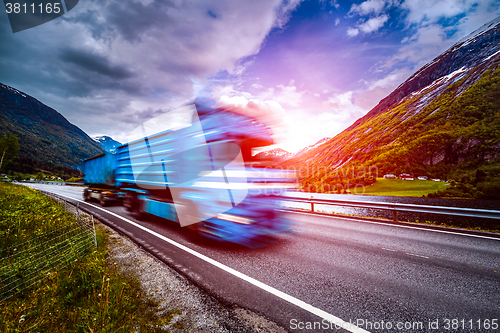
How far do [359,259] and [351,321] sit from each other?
223 centimetres

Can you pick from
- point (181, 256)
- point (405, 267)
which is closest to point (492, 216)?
point (405, 267)

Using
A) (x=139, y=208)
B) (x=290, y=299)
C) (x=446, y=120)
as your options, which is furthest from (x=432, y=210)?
(x=446, y=120)

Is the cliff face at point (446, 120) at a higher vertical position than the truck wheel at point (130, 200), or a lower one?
higher

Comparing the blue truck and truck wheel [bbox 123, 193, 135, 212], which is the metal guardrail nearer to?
the blue truck

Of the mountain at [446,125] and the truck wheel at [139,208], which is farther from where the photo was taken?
the mountain at [446,125]

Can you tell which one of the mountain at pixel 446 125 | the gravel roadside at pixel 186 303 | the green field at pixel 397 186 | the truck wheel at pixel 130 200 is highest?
the mountain at pixel 446 125

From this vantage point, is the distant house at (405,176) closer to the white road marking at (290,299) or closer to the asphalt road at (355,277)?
the asphalt road at (355,277)

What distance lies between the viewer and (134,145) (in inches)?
397

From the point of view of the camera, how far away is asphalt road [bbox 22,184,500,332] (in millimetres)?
2607

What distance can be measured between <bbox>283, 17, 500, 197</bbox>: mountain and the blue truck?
44.4m

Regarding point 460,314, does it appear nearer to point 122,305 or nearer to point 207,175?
point 122,305

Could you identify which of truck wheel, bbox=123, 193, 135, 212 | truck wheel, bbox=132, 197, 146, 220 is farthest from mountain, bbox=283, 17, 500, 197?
truck wheel, bbox=132, 197, 146, 220

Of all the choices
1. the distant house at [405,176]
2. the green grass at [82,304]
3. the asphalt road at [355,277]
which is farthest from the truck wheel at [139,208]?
the distant house at [405,176]

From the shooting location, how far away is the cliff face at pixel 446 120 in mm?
89625
